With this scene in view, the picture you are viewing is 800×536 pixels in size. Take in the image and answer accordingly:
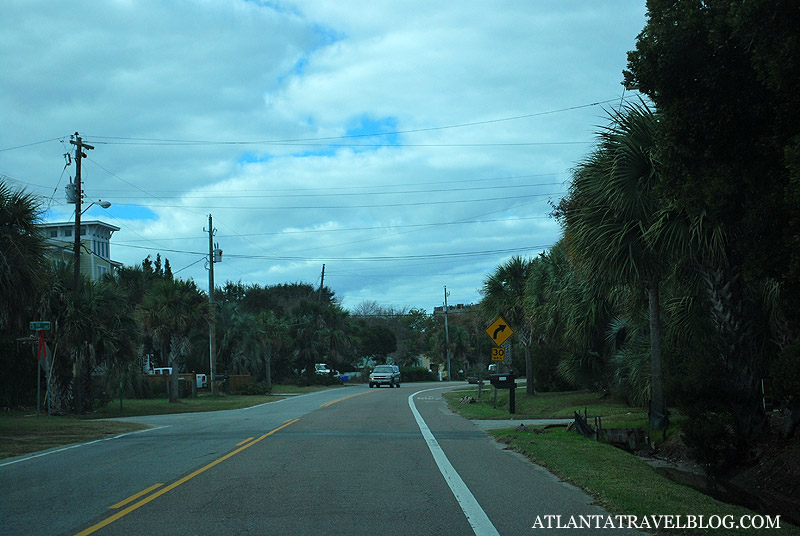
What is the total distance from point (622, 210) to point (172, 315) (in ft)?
90.4

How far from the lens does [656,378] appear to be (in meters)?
16.6

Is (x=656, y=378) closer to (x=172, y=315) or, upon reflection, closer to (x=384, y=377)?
(x=172, y=315)

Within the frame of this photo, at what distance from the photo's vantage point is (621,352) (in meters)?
24.7

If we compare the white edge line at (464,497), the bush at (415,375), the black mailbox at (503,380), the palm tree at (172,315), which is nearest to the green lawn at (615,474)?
the white edge line at (464,497)

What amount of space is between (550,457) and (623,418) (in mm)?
8255

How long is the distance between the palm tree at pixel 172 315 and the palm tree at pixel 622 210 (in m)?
25.7

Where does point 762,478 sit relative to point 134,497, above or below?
below

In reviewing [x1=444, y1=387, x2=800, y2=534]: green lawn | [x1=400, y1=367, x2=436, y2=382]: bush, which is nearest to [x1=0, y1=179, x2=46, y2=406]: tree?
[x1=444, y1=387, x2=800, y2=534]: green lawn

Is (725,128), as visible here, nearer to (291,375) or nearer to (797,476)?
(797,476)

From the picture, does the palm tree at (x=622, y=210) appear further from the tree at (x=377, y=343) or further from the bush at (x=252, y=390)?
the tree at (x=377, y=343)

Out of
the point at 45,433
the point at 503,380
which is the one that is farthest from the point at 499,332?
the point at 45,433

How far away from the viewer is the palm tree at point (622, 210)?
1435 cm

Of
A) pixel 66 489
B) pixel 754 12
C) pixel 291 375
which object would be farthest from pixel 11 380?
pixel 291 375

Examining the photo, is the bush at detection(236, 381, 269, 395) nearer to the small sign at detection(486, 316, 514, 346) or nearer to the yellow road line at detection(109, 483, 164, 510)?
the small sign at detection(486, 316, 514, 346)
